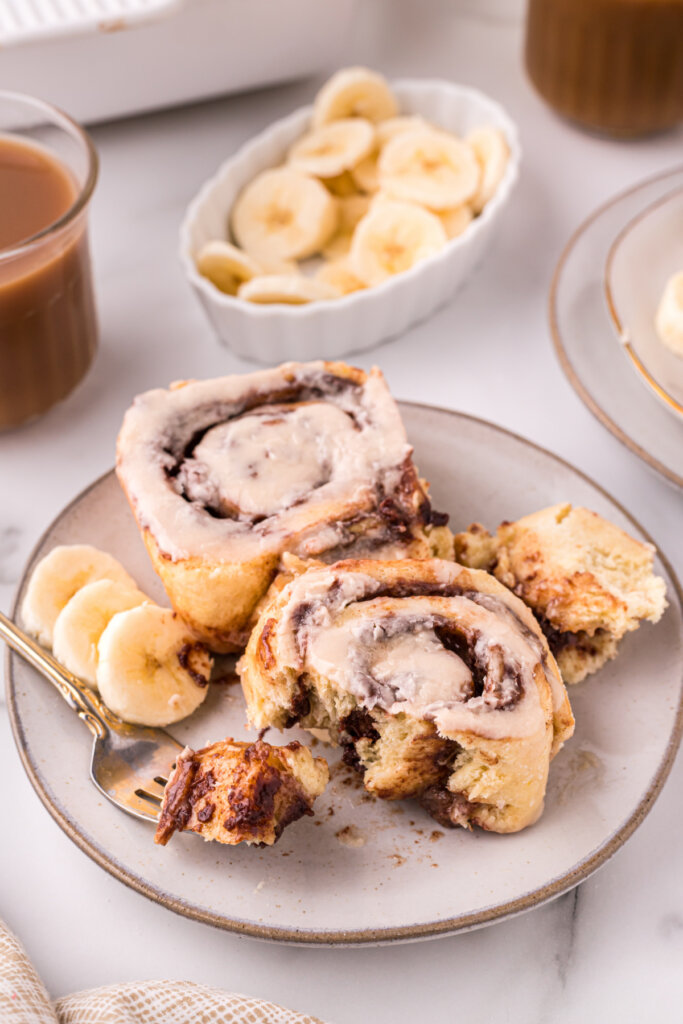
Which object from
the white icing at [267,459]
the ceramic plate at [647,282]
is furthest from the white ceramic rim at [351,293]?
the white icing at [267,459]

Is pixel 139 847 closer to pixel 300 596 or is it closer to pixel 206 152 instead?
pixel 300 596

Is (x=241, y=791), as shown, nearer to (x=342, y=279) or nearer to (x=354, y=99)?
(x=342, y=279)

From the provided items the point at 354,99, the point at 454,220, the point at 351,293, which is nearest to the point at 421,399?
the point at 351,293

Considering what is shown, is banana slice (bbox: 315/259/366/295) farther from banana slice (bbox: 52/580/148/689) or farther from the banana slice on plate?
banana slice (bbox: 52/580/148/689)

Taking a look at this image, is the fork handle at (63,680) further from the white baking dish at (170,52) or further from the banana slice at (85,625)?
the white baking dish at (170,52)

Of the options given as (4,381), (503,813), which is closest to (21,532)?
(4,381)
